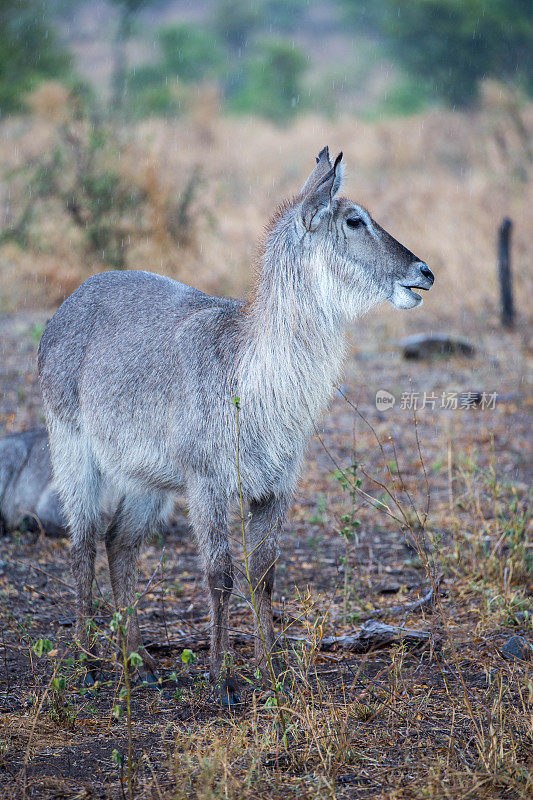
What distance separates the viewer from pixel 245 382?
3.53 m

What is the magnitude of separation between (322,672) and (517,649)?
788 mm

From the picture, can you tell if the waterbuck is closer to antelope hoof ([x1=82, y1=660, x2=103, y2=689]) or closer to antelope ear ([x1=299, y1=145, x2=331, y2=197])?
antelope ear ([x1=299, y1=145, x2=331, y2=197])

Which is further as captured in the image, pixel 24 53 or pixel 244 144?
pixel 24 53

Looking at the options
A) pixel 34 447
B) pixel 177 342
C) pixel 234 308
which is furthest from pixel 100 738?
pixel 34 447

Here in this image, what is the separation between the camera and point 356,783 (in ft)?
8.94

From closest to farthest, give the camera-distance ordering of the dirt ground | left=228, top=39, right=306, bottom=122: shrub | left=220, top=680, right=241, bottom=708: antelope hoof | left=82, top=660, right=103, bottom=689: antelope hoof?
1. the dirt ground
2. left=220, top=680, right=241, bottom=708: antelope hoof
3. left=82, top=660, right=103, bottom=689: antelope hoof
4. left=228, top=39, right=306, bottom=122: shrub

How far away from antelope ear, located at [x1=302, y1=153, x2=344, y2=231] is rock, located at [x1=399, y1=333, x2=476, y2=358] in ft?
19.0

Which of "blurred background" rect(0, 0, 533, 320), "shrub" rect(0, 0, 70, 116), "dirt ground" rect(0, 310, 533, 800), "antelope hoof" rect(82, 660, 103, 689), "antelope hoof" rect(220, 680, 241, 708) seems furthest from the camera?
"shrub" rect(0, 0, 70, 116)

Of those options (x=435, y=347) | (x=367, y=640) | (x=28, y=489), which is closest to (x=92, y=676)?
(x=367, y=640)

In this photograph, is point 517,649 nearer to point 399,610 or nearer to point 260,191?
point 399,610

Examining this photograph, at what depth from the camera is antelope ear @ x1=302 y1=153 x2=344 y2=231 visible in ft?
11.5

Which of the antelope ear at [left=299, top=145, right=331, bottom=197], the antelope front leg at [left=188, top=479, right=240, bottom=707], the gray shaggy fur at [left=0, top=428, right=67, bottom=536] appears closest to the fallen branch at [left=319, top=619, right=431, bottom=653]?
the antelope front leg at [left=188, top=479, right=240, bottom=707]

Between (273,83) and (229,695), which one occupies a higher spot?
(273,83)

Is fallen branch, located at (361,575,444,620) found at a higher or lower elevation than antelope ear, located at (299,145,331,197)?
lower
